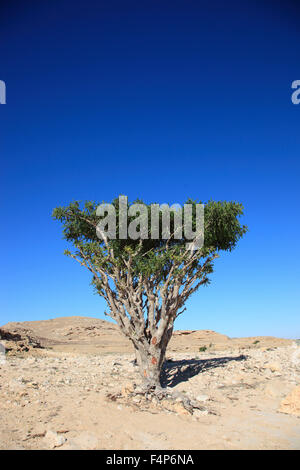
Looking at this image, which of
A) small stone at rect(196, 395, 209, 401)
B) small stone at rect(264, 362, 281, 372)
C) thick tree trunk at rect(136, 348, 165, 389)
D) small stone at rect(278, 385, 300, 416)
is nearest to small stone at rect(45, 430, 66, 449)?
thick tree trunk at rect(136, 348, 165, 389)

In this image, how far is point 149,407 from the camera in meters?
11.0

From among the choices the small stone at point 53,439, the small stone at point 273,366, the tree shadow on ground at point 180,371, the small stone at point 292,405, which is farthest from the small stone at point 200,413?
the small stone at point 273,366

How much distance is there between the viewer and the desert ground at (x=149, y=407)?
316 inches

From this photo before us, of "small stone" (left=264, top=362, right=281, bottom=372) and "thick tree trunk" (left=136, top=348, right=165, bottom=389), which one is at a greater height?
"thick tree trunk" (left=136, top=348, right=165, bottom=389)

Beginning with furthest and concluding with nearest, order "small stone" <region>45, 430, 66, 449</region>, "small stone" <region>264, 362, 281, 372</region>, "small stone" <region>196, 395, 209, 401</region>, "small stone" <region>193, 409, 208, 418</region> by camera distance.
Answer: "small stone" <region>264, 362, 281, 372</region> → "small stone" <region>196, 395, 209, 401</region> → "small stone" <region>193, 409, 208, 418</region> → "small stone" <region>45, 430, 66, 449</region>

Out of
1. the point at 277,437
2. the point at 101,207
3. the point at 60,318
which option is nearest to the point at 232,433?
the point at 277,437

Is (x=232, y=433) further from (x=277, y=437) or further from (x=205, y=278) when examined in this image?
(x=205, y=278)

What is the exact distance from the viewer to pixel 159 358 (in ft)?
44.7

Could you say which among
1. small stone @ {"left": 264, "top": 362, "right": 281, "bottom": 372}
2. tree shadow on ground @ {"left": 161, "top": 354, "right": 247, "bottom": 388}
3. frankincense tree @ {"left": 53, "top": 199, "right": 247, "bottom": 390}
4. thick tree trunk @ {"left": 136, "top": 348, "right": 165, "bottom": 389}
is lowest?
tree shadow on ground @ {"left": 161, "top": 354, "right": 247, "bottom": 388}

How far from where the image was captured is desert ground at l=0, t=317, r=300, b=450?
804 cm

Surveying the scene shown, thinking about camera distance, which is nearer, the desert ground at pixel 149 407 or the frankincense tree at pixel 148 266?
the desert ground at pixel 149 407

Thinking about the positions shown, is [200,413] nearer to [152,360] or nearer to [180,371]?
[152,360]

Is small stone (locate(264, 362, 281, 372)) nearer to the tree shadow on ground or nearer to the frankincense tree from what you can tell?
the tree shadow on ground

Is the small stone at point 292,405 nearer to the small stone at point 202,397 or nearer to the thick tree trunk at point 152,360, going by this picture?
the small stone at point 202,397
